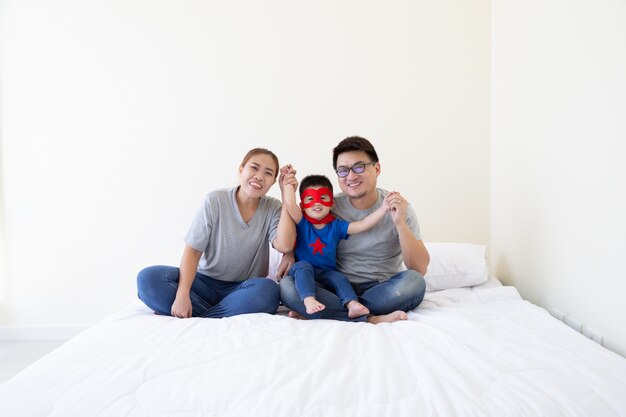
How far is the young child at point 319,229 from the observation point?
61.5 inches

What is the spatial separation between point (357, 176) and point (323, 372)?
2.95 ft

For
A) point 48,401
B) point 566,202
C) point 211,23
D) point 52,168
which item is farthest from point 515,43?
point 52,168

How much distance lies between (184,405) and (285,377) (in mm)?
211

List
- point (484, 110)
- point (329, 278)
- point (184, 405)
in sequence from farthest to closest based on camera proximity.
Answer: point (484, 110) → point (329, 278) → point (184, 405)

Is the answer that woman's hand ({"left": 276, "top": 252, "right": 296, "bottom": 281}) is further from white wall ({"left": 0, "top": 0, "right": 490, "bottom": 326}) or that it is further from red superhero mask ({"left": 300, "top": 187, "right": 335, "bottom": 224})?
white wall ({"left": 0, "top": 0, "right": 490, "bottom": 326})

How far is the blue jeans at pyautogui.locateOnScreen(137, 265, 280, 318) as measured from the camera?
1.44 m

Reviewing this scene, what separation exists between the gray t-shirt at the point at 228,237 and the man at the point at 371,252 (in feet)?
0.68

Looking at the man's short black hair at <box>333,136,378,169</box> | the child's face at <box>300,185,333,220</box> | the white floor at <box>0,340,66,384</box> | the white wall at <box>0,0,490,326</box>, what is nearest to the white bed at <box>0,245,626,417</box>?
the child's face at <box>300,185,333,220</box>

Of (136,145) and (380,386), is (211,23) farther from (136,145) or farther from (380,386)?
(380,386)

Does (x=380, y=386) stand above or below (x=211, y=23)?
below

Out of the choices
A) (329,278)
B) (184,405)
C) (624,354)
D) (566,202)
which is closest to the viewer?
(184,405)

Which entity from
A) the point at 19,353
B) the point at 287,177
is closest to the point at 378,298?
the point at 287,177

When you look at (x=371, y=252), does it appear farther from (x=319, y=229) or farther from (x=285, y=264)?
(x=285, y=264)

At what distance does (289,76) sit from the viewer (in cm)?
227
